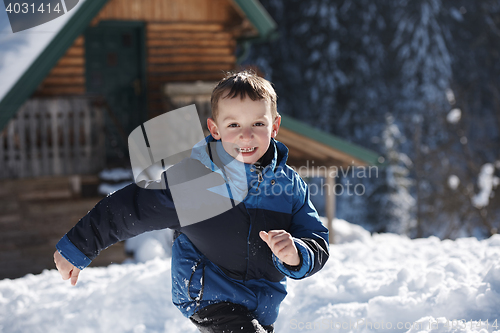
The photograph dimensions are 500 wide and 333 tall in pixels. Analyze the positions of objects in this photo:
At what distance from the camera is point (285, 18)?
27094mm

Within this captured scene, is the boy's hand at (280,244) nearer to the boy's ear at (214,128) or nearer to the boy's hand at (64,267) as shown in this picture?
the boy's ear at (214,128)

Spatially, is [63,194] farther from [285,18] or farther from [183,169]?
[285,18]

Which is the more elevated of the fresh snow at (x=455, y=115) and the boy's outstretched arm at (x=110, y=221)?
the boy's outstretched arm at (x=110, y=221)

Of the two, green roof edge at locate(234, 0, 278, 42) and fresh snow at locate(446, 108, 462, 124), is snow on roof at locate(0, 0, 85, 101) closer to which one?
green roof edge at locate(234, 0, 278, 42)

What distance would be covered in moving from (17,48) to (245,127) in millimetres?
4015

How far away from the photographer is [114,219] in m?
2.39

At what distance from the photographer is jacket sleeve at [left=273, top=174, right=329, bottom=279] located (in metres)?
2.25

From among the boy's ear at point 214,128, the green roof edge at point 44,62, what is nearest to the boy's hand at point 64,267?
the boy's ear at point 214,128

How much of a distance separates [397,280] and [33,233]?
739 cm

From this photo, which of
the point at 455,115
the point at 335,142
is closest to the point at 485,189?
the point at 455,115
